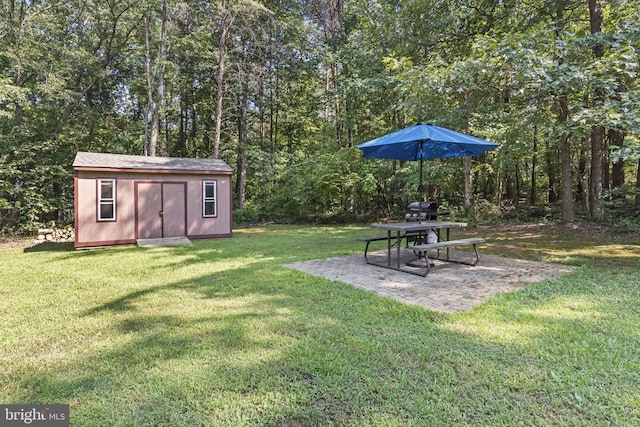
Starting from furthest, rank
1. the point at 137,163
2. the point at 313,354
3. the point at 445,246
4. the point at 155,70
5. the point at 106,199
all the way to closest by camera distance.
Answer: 1. the point at 155,70
2. the point at 137,163
3. the point at 106,199
4. the point at 445,246
5. the point at 313,354

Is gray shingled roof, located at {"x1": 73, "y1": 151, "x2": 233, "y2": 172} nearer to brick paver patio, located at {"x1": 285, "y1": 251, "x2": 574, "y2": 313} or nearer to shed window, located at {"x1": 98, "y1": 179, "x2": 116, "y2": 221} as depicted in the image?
shed window, located at {"x1": 98, "y1": 179, "x2": 116, "y2": 221}

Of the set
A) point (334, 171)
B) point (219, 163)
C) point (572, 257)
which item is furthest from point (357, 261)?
point (334, 171)

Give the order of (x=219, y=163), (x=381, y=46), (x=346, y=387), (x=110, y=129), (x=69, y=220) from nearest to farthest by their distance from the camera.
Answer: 1. (x=346, y=387)
2. (x=381, y=46)
3. (x=219, y=163)
4. (x=69, y=220)
5. (x=110, y=129)

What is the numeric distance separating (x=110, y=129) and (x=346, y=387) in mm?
16860

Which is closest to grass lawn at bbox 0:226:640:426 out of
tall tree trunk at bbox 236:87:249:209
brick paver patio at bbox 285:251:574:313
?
brick paver patio at bbox 285:251:574:313

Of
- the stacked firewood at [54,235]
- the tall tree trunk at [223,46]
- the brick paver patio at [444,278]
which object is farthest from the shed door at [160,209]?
the brick paver patio at [444,278]

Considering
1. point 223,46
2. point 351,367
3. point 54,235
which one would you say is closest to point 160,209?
point 54,235

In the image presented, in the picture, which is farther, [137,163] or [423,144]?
[137,163]

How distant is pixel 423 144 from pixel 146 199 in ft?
23.4

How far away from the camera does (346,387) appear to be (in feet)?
6.97

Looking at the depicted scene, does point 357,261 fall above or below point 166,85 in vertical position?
below

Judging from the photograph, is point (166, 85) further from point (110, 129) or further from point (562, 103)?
point (562, 103)

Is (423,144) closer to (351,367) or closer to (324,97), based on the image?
(351,367)

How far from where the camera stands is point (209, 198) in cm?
995
